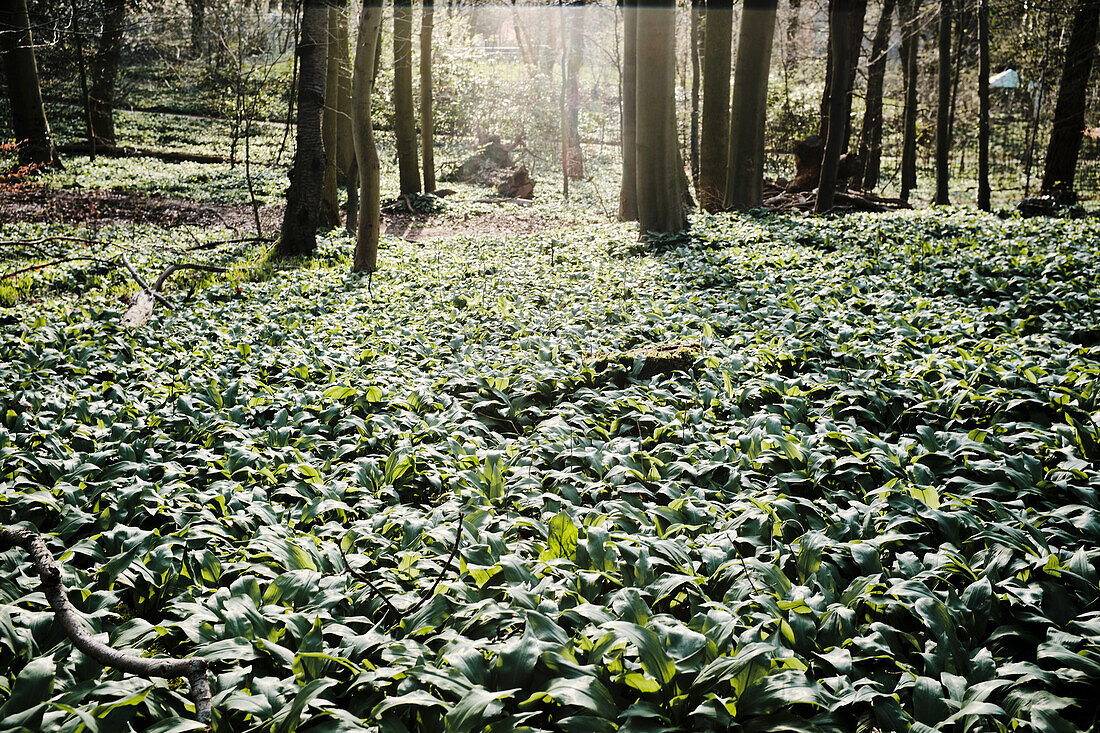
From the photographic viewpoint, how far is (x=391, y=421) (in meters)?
3.96

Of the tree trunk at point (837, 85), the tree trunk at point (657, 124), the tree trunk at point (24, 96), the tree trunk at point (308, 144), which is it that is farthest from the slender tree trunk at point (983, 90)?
the tree trunk at point (24, 96)

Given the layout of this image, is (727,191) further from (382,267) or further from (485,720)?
(485,720)

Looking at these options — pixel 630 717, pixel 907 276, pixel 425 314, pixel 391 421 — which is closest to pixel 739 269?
pixel 907 276

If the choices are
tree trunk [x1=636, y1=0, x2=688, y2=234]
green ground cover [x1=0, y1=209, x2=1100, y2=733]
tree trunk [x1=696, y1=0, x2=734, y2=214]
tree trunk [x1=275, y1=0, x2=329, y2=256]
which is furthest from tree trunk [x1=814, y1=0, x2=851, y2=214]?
tree trunk [x1=275, y1=0, x2=329, y2=256]

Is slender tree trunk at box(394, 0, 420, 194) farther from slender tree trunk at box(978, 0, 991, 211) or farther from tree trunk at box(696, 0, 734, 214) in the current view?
slender tree trunk at box(978, 0, 991, 211)

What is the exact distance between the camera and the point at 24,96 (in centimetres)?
1504

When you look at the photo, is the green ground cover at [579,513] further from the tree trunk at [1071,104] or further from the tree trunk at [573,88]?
the tree trunk at [573,88]

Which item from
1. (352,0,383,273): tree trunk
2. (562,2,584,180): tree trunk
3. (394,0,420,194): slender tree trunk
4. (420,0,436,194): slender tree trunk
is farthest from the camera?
(562,2,584,180): tree trunk

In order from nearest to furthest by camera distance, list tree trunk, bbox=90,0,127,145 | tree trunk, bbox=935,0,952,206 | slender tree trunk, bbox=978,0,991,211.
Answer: slender tree trunk, bbox=978,0,991,211 → tree trunk, bbox=935,0,952,206 → tree trunk, bbox=90,0,127,145

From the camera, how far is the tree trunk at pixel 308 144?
368 inches

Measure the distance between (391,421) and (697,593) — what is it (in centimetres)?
228

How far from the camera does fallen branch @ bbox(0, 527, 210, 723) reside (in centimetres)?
181

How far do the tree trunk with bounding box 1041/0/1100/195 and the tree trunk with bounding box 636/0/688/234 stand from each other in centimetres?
757

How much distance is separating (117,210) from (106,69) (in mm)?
11429
